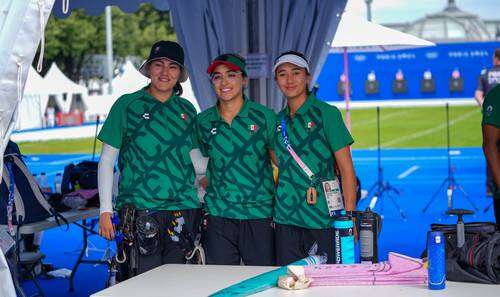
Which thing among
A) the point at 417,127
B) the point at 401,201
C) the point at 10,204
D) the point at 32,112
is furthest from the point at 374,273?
the point at 32,112

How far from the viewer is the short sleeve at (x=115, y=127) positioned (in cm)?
451

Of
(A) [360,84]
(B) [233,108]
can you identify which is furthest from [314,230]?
(A) [360,84]

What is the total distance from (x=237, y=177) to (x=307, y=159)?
36cm

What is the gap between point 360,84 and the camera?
106 ft

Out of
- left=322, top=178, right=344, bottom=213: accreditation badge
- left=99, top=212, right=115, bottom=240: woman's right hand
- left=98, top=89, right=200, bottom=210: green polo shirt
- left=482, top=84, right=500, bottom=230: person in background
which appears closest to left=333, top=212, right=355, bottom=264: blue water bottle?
left=322, top=178, right=344, bottom=213: accreditation badge

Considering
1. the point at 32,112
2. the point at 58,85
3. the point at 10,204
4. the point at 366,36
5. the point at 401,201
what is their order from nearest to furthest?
1. the point at 10,204
2. the point at 366,36
3. the point at 401,201
4. the point at 58,85
5. the point at 32,112

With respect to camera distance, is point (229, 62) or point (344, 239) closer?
point (344, 239)

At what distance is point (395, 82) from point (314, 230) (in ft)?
96.5

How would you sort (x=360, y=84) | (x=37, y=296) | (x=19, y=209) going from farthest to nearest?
(x=360, y=84), (x=37, y=296), (x=19, y=209)

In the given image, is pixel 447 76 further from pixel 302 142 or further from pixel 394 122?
pixel 302 142

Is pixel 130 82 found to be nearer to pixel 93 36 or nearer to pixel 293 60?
pixel 293 60

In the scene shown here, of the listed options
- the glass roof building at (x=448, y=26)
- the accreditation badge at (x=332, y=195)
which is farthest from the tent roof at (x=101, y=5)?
the glass roof building at (x=448, y=26)

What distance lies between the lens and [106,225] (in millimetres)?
4457

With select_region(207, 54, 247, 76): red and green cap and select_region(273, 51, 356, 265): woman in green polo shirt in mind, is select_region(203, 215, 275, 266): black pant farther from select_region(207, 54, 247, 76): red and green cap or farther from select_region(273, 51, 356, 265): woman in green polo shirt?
select_region(207, 54, 247, 76): red and green cap
